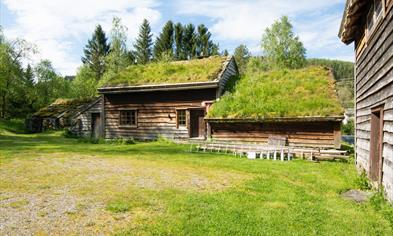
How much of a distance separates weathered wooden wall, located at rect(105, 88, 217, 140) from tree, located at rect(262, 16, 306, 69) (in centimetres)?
3347

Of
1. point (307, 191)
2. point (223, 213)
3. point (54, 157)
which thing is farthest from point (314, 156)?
point (54, 157)

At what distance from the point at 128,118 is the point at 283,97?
35.9ft

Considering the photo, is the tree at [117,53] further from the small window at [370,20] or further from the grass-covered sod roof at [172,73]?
the small window at [370,20]

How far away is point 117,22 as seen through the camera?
47.7m

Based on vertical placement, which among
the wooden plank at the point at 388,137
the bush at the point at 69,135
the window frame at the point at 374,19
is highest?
the window frame at the point at 374,19

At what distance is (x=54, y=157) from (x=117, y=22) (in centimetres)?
3810

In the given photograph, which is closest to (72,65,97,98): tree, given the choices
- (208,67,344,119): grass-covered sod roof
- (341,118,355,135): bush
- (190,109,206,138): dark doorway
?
(190,109,206,138): dark doorway

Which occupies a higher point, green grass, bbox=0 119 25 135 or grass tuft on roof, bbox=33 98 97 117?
grass tuft on roof, bbox=33 98 97 117

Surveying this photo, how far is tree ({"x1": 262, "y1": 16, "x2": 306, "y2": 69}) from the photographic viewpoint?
50.4 metres

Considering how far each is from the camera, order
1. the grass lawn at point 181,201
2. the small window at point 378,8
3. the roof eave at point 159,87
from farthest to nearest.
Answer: the roof eave at point 159,87
the small window at point 378,8
the grass lawn at point 181,201

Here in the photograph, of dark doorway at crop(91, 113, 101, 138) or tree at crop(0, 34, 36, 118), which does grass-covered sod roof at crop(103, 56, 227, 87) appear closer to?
dark doorway at crop(91, 113, 101, 138)

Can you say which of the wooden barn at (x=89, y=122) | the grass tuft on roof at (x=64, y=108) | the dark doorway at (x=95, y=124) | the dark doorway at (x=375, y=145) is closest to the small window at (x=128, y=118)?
the wooden barn at (x=89, y=122)

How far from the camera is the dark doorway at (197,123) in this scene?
66.4 ft

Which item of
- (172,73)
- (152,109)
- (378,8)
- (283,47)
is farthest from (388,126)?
(283,47)
